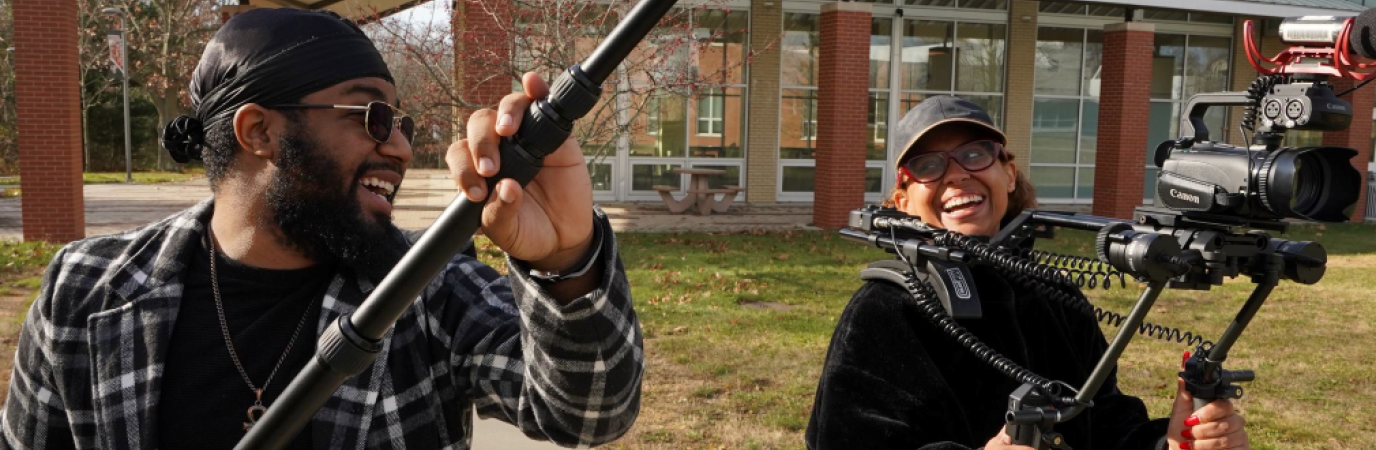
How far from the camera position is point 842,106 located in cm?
1677

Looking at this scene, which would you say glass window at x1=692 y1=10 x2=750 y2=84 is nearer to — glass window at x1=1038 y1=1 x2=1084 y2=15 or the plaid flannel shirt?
glass window at x1=1038 y1=1 x2=1084 y2=15

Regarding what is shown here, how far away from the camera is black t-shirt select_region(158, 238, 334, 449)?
1.89 metres

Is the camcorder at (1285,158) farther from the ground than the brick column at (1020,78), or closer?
closer

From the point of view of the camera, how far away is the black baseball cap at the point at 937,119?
288 cm

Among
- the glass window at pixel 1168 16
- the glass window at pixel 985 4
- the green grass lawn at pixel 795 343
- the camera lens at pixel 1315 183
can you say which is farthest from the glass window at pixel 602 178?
the camera lens at pixel 1315 183

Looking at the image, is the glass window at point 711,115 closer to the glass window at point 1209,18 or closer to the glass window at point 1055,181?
the glass window at point 1055,181

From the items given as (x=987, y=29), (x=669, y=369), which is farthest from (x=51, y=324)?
(x=987, y=29)

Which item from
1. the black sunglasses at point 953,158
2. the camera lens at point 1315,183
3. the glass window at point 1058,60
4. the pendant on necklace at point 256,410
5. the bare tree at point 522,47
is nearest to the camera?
the camera lens at point 1315,183

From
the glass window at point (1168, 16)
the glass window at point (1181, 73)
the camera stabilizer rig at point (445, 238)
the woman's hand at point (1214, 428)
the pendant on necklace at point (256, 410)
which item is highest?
the glass window at point (1168, 16)

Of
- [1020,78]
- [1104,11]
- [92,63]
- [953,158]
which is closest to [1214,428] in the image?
[953,158]

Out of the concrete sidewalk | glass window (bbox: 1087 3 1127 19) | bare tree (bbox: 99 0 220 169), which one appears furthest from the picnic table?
bare tree (bbox: 99 0 220 169)

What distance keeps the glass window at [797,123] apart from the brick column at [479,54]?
31.7 feet

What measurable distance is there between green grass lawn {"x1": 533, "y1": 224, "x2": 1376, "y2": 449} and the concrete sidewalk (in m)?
3.26

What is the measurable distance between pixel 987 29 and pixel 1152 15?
12.4 feet
